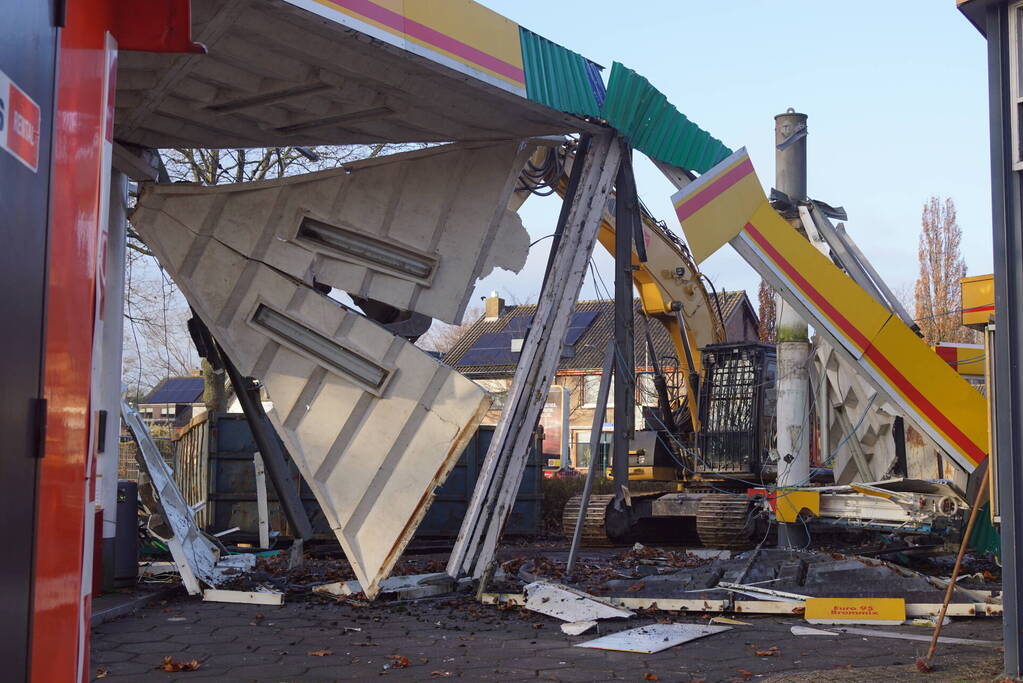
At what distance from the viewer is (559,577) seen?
10.4 metres

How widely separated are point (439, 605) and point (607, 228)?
821 centimetres

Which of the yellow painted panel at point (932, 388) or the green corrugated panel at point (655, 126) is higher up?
the green corrugated panel at point (655, 126)

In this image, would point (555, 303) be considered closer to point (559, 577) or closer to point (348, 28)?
point (559, 577)

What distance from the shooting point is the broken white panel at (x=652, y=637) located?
23.4 ft

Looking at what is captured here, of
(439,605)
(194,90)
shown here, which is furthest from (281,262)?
(439,605)

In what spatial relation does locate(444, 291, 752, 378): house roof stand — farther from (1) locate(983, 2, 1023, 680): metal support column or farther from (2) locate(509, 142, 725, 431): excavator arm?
(1) locate(983, 2, 1023, 680): metal support column

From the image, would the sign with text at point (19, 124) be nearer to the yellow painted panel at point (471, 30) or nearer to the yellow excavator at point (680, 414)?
the yellow painted panel at point (471, 30)

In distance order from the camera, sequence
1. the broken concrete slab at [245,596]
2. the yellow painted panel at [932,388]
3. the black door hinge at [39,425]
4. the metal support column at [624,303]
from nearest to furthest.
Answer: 1. the black door hinge at [39,425]
2. the broken concrete slab at [245,596]
3. the yellow painted panel at [932,388]
4. the metal support column at [624,303]

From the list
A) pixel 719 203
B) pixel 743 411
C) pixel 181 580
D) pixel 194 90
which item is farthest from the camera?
pixel 743 411

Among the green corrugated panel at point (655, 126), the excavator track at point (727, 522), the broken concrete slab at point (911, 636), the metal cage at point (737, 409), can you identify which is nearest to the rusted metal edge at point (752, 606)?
the broken concrete slab at point (911, 636)

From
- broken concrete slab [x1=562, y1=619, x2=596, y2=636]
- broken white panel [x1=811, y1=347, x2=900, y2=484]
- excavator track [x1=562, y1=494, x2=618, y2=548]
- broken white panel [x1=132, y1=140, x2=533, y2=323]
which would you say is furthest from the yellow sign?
excavator track [x1=562, y1=494, x2=618, y2=548]

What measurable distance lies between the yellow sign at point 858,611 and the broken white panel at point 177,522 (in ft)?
17.1

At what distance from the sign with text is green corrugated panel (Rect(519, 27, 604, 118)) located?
6876mm

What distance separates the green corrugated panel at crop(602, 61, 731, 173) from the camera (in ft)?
34.8
